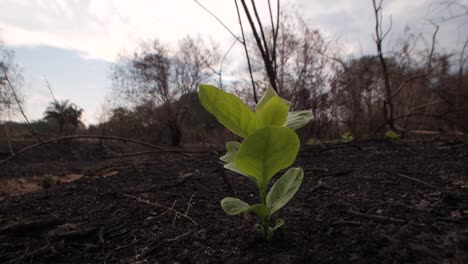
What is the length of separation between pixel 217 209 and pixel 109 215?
459 millimetres

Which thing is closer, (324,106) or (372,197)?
(372,197)

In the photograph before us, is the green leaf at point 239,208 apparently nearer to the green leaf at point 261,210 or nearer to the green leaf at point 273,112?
the green leaf at point 261,210

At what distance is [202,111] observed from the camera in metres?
11.1

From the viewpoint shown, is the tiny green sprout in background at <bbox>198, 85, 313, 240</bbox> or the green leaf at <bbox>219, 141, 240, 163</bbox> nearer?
the tiny green sprout in background at <bbox>198, 85, 313, 240</bbox>

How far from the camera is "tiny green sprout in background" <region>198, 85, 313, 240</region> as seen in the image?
60 centimetres

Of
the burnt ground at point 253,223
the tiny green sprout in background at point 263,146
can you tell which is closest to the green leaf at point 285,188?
the tiny green sprout in background at point 263,146

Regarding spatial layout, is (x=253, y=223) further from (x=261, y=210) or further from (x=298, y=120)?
(x=298, y=120)

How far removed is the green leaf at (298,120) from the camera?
2.48 ft

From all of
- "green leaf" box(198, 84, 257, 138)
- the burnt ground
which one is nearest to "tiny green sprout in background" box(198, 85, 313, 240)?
"green leaf" box(198, 84, 257, 138)

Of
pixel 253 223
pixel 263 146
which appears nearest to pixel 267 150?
pixel 263 146

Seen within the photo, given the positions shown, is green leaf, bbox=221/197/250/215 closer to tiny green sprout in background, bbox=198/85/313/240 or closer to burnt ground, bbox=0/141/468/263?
tiny green sprout in background, bbox=198/85/313/240

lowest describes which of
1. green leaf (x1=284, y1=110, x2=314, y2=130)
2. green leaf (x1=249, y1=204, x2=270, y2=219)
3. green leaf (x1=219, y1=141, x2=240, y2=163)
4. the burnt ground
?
the burnt ground

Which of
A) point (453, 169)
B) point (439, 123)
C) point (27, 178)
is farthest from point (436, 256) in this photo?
point (439, 123)

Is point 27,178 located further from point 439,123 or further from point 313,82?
point 439,123
